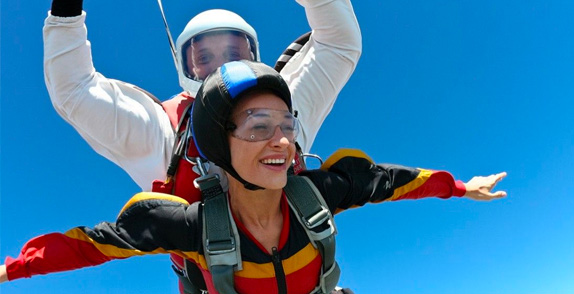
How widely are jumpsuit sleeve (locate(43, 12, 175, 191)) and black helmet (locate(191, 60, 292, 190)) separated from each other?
49cm

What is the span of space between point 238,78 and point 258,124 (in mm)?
195

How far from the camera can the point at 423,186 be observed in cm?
225

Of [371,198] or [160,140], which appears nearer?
[371,198]

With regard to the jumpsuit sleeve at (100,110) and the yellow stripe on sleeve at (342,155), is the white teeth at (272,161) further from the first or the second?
the jumpsuit sleeve at (100,110)

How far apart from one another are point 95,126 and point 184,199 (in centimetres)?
59

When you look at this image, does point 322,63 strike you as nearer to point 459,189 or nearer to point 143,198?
point 459,189

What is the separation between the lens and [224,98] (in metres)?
1.76

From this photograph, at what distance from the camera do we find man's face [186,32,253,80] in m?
2.43

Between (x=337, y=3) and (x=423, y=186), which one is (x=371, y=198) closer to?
(x=423, y=186)

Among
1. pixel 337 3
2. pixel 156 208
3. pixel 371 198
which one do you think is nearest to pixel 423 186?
pixel 371 198

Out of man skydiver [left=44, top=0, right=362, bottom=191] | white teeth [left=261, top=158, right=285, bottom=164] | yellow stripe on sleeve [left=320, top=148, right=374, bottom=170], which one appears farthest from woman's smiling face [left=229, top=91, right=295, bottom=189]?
man skydiver [left=44, top=0, right=362, bottom=191]

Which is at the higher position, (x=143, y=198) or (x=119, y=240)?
(x=143, y=198)

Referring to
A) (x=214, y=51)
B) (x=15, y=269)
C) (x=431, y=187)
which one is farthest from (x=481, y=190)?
(x=15, y=269)

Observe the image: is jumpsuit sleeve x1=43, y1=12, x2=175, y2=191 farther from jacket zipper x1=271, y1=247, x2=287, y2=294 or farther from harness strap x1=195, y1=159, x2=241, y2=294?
jacket zipper x1=271, y1=247, x2=287, y2=294
